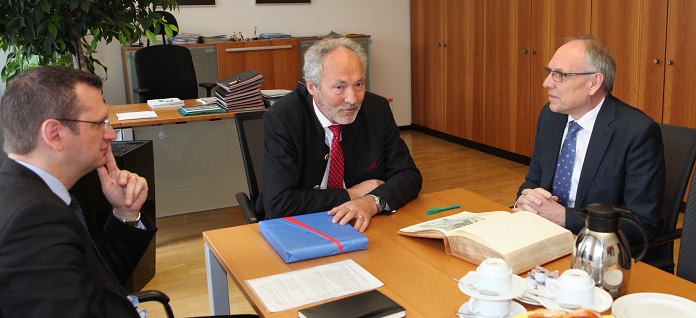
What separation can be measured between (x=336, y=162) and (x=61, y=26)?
2.08 meters

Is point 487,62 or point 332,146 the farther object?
point 487,62

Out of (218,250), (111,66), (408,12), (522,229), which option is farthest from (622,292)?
(408,12)

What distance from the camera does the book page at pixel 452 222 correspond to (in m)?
2.05

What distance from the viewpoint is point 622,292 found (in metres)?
1.65

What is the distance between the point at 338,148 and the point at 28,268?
1.55 m

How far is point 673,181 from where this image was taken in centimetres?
244

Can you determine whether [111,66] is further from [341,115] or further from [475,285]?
[475,285]

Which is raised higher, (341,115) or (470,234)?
(341,115)

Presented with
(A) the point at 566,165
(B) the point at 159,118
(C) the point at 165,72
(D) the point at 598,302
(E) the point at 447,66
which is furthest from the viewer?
(E) the point at 447,66

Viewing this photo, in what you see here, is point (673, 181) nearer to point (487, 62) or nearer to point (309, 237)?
point (309, 237)

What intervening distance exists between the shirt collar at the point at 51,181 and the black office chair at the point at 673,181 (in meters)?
1.84

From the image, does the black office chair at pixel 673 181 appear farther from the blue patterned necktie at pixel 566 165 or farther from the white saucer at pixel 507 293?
the white saucer at pixel 507 293

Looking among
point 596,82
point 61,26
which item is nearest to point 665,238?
point 596,82

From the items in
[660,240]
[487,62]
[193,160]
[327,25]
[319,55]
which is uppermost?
[327,25]
